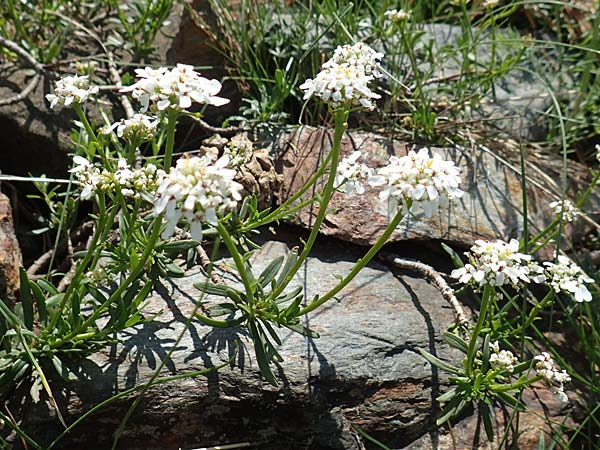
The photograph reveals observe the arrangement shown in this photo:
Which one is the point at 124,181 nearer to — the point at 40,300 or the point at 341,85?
the point at 40,300

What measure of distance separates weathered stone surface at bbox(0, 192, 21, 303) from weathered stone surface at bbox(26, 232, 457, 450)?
1.78 feet

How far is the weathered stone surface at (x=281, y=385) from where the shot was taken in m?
3.15

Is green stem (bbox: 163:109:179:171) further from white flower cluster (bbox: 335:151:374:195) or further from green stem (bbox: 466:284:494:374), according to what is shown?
green stem (bbox: 466:284:494:374)

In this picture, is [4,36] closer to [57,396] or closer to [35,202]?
[35,202]

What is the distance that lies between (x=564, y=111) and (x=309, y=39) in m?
1.79

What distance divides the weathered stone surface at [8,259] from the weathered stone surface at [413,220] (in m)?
1.42

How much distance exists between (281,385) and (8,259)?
1.37m

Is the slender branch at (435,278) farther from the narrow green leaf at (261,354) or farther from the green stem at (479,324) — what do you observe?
the narrow green leaf at (261,354)

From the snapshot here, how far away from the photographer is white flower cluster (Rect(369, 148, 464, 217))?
8.13 ft

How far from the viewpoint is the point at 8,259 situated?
132 inches

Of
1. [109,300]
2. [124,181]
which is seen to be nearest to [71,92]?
[124,181]

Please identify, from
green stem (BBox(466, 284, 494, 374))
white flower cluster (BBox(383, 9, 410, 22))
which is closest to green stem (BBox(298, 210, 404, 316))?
green stem (BBox(466, 284, 494, 374))

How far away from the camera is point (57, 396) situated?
122 inches

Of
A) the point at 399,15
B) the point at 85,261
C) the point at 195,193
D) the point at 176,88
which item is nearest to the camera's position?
the point at 195,193
